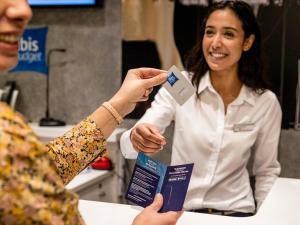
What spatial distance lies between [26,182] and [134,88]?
0.82 metres

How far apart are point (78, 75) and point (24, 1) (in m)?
2.23

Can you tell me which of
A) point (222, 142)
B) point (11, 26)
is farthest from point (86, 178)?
point (11, 26)

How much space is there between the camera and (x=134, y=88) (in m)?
1.41

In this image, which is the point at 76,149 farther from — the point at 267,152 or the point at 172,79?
the point at 267,152

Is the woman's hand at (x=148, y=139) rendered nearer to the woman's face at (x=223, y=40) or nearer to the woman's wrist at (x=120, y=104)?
the woman's wrist at (x=120, y=104)

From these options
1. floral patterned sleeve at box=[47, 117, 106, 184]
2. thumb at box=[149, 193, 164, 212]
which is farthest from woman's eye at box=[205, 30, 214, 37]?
thumb at box=[149, 193, 164, 212]

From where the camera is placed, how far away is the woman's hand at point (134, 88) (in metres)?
1.37

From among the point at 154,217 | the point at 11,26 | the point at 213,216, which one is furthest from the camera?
the point at 213,216

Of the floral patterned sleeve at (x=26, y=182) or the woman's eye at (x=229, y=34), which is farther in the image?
the woman's eye at (x=229, y=34)

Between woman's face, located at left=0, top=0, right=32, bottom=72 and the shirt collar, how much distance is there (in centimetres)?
137

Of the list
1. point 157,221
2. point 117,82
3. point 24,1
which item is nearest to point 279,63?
point 117,82

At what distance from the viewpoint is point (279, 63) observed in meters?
2.50

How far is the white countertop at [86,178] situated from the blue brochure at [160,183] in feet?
2.83

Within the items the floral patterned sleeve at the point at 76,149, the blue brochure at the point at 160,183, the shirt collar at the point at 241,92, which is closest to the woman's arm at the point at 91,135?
the floral patterned sleeve at the point at 76,149
